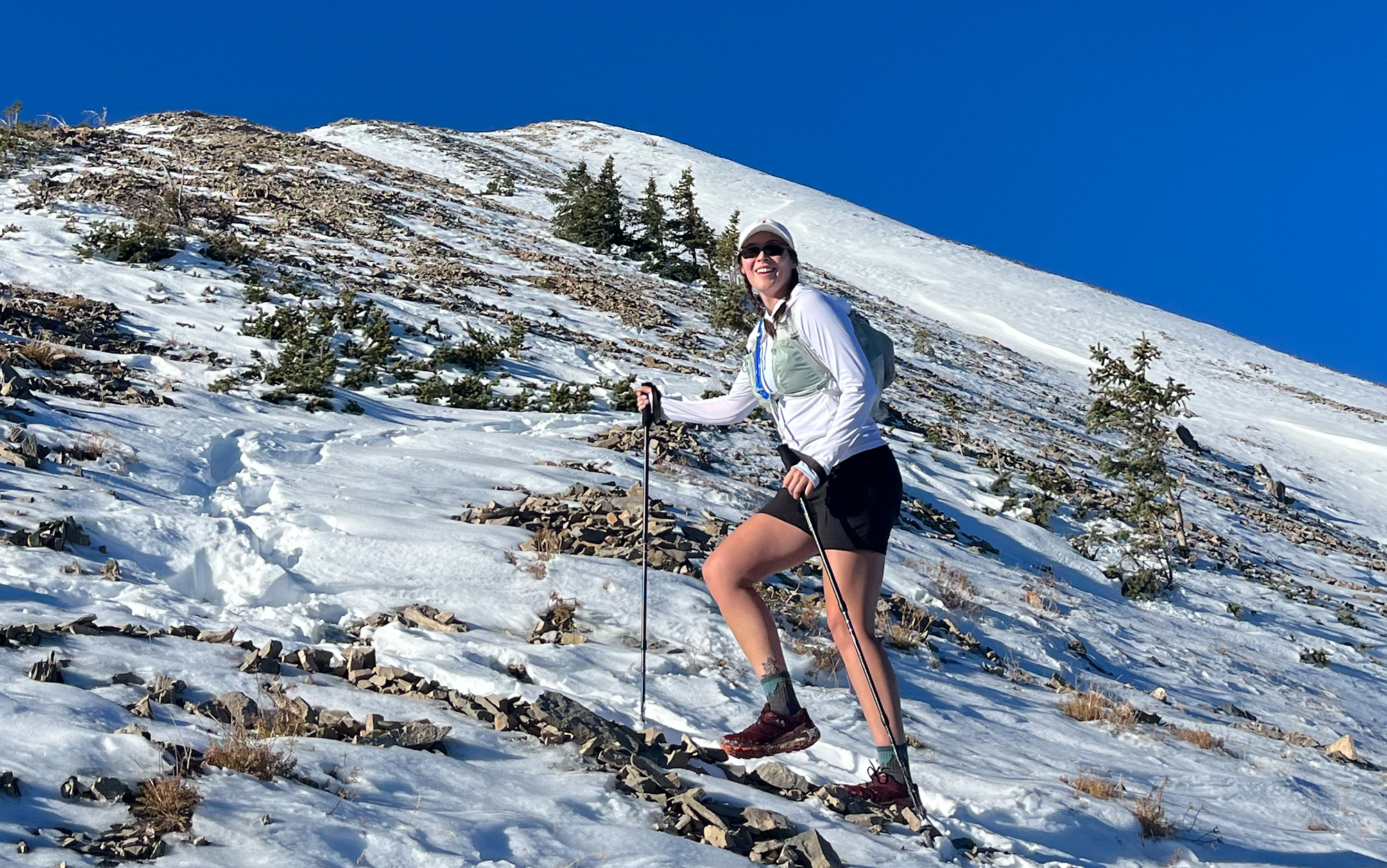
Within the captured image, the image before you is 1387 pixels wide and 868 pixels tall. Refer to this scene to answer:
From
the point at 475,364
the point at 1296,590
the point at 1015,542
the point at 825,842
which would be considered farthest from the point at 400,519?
the point at 1296,590

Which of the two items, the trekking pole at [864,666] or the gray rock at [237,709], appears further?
the trekking pole at [864,666]

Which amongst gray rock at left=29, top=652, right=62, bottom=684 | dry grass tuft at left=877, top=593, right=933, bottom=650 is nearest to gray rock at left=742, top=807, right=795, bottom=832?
gray rock at left=29, top=652, right=62, bottom=684

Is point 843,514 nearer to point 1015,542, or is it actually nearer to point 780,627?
point 780,627

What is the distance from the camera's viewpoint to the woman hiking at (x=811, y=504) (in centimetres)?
395

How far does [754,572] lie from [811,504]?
0.44 m

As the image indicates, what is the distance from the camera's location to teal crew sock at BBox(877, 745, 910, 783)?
3959 millimetres

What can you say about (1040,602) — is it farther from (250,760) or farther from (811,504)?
(250,760)

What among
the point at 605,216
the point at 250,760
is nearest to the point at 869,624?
the point at 250,760

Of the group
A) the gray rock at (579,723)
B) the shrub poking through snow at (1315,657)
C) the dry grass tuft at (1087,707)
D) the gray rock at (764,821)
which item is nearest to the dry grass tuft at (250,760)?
the gray rock at (579,723)

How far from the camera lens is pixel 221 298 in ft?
44.2

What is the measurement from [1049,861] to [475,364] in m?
10.7

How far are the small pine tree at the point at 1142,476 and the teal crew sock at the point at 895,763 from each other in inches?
335

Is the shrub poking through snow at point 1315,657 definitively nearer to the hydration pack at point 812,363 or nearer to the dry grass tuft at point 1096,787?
the dry grass tuft at point 1096,787

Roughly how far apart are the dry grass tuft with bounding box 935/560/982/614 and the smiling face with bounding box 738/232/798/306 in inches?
177
